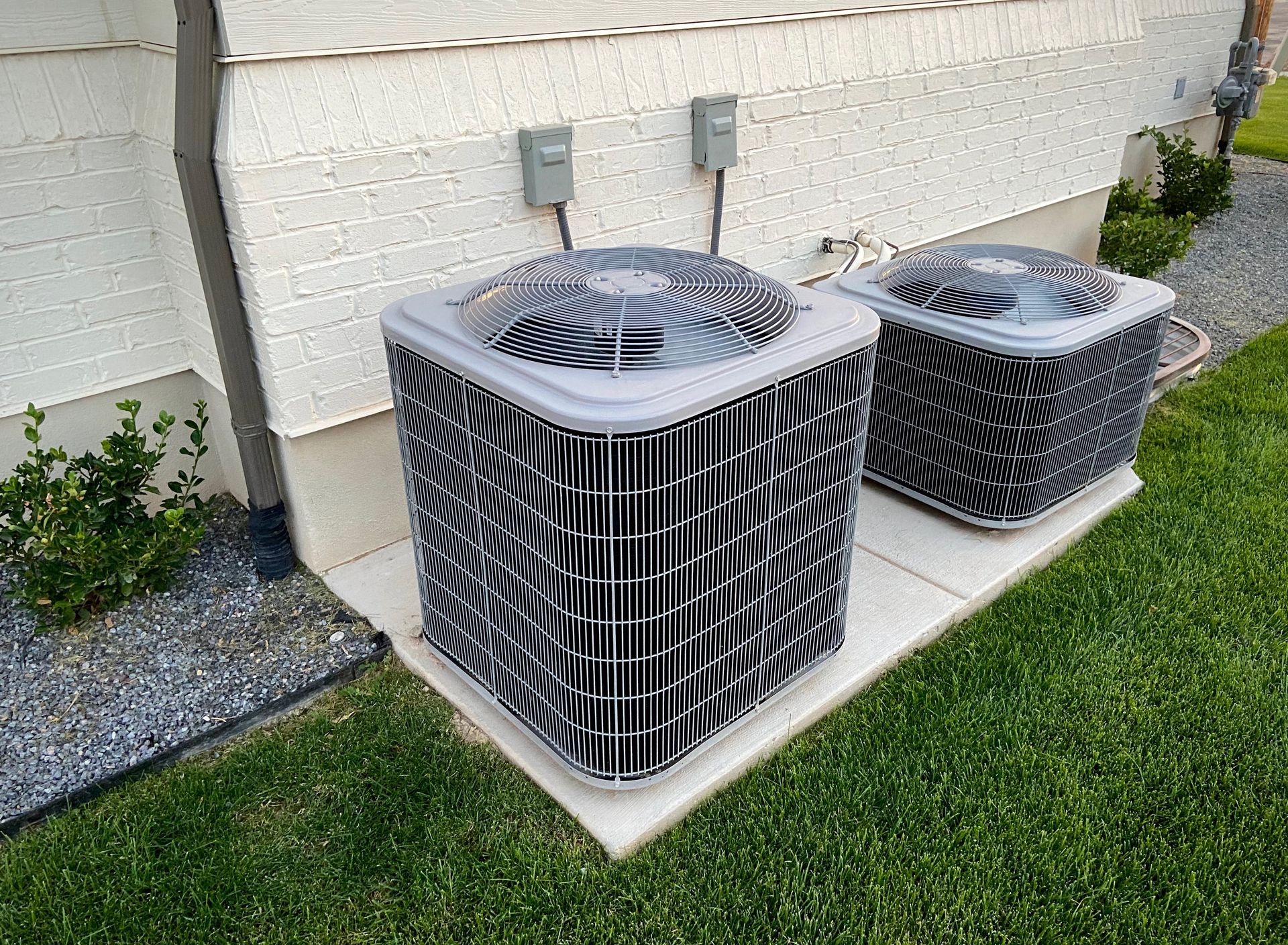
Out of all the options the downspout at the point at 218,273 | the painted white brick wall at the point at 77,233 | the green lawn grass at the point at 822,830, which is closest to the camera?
the green lawn grass at the point at 822,830

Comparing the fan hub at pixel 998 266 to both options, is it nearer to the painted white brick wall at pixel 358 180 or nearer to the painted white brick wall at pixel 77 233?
the painted white brick wall at pixel 358 180

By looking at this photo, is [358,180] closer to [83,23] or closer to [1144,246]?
[83,23]

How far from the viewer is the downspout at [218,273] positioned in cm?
236

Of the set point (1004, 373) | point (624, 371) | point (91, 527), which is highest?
point (624, 371)

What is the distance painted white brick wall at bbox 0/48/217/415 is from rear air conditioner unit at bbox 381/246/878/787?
119 cm

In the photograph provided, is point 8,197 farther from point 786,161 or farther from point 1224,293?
point 1224,293

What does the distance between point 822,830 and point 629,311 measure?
4.25ft

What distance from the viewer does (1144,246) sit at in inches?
211

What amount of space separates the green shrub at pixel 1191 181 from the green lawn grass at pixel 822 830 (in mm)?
5260

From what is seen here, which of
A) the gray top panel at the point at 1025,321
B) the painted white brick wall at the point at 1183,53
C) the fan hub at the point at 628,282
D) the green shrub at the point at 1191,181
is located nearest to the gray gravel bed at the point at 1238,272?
the green shrub at the point at 1191,181

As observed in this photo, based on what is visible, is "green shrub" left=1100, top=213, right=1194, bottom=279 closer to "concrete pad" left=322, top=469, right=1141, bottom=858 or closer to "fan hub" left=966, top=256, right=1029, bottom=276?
"concrete pad" left=322, top=469, right=1141, bottom=858

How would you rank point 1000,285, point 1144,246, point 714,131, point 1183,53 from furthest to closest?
1. point 1183,53
2. point 1144,246
3. point 714,131
4. point 1000,285

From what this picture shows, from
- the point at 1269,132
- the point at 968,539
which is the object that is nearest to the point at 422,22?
the point at 968,539

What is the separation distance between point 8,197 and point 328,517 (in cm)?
129
